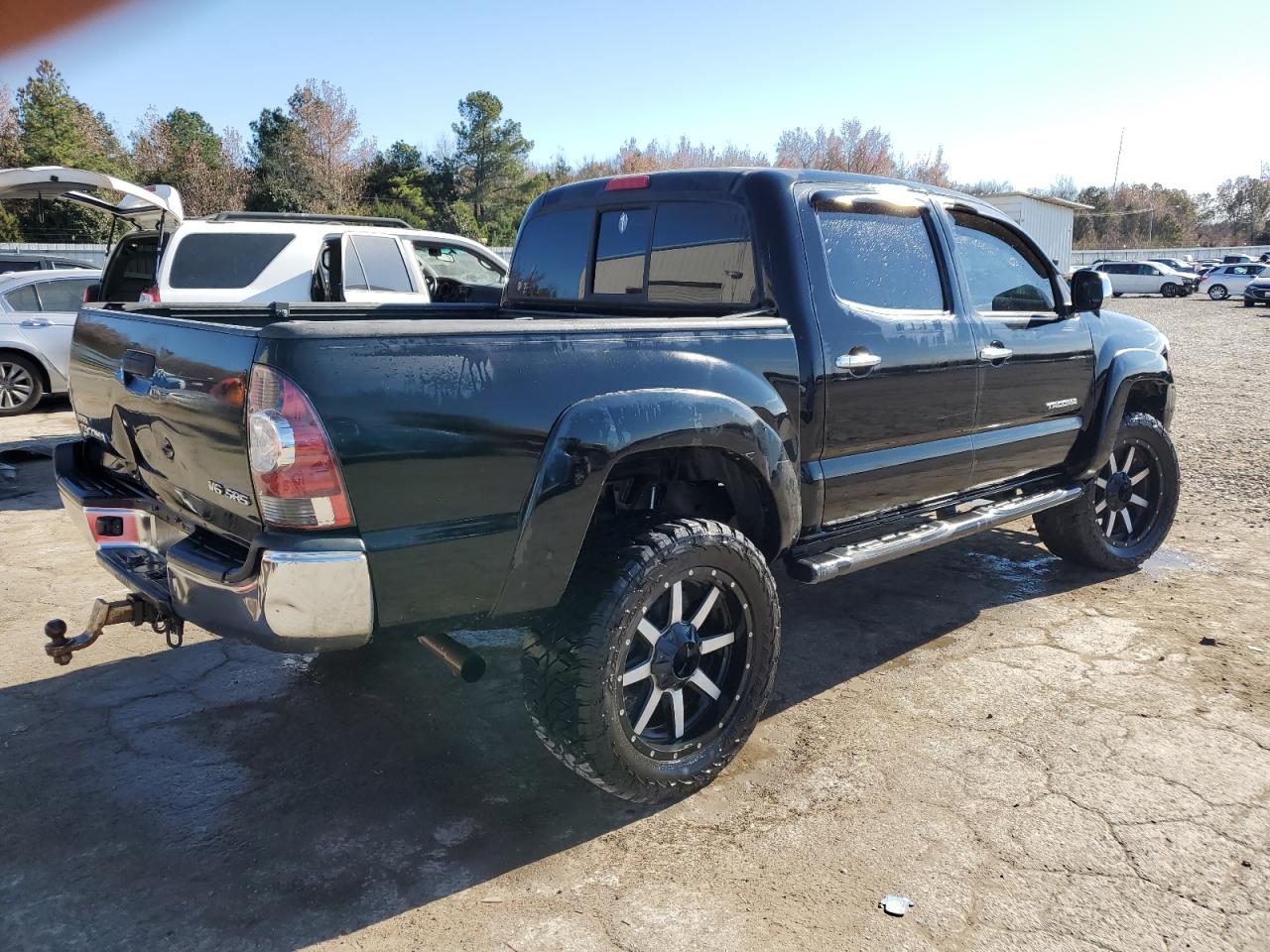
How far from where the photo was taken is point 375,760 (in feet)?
10.8

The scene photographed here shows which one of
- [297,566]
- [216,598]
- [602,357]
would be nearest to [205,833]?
[216,598]

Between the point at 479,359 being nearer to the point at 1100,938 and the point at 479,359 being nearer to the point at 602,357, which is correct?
the point at 602,357

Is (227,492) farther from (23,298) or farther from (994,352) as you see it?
(23,298)

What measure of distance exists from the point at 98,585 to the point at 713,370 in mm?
3659

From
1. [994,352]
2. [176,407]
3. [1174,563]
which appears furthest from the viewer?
[1174,563]

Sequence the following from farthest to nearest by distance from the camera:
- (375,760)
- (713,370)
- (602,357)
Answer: (375,760) → (713,370) → (602,357)

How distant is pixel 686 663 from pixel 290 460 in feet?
4.70

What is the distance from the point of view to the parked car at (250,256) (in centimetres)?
818

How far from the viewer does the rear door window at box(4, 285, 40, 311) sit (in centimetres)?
988

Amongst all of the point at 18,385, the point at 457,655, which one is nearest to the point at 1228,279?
the point at 18,385

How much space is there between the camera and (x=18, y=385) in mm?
9992

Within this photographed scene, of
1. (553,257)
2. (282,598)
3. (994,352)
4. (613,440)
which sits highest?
(553,257)

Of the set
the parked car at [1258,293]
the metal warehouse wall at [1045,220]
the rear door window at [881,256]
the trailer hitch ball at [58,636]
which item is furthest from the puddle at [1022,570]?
the metal warehouse wall at [1045,220]

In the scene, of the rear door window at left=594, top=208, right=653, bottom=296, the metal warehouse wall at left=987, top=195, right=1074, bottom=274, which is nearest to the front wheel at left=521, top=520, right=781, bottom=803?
the rear door window at left=594, top=208, right=653, bottom=296
